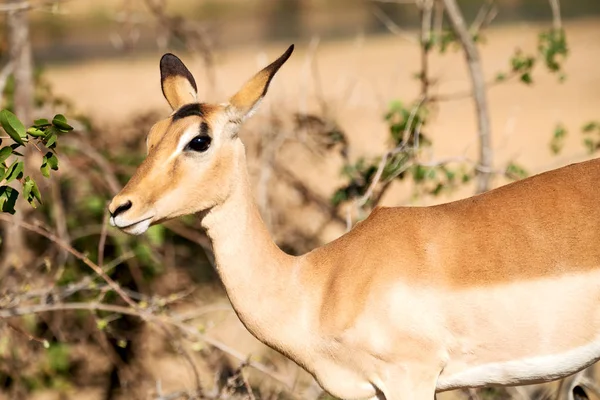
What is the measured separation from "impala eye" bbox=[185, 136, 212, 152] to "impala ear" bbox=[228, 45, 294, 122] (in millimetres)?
176

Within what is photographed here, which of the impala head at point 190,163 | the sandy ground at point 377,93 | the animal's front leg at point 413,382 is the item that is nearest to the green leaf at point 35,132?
the impala head at point 190,163

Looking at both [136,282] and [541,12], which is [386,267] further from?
[541,12]

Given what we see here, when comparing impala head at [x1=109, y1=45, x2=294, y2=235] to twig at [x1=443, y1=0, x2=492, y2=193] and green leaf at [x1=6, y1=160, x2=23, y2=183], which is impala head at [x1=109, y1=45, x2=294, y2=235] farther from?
twig at [x1=443, y1=0, x2=492, y2=193]

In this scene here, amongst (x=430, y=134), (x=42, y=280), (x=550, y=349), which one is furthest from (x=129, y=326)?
(x=430, y=134)

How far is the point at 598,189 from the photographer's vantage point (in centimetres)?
383

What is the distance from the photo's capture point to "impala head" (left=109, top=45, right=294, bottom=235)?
143 inches

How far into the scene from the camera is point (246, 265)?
400 cm

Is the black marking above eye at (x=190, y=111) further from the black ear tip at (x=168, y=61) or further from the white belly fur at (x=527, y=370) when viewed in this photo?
the white belly fur at (x=527, y=370)

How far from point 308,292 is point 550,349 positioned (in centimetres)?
102

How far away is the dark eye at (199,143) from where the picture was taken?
12.5ft

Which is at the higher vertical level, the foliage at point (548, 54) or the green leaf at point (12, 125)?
the foliage at point (548, 54)

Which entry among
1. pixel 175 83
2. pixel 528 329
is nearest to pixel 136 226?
pixel 175 83

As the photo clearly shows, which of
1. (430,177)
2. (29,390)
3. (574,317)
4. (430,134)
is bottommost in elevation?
(29,390)

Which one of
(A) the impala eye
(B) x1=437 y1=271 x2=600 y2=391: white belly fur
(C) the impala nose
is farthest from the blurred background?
(B) x1=437 y1=271 x2=600 y2=391: white belly fur
